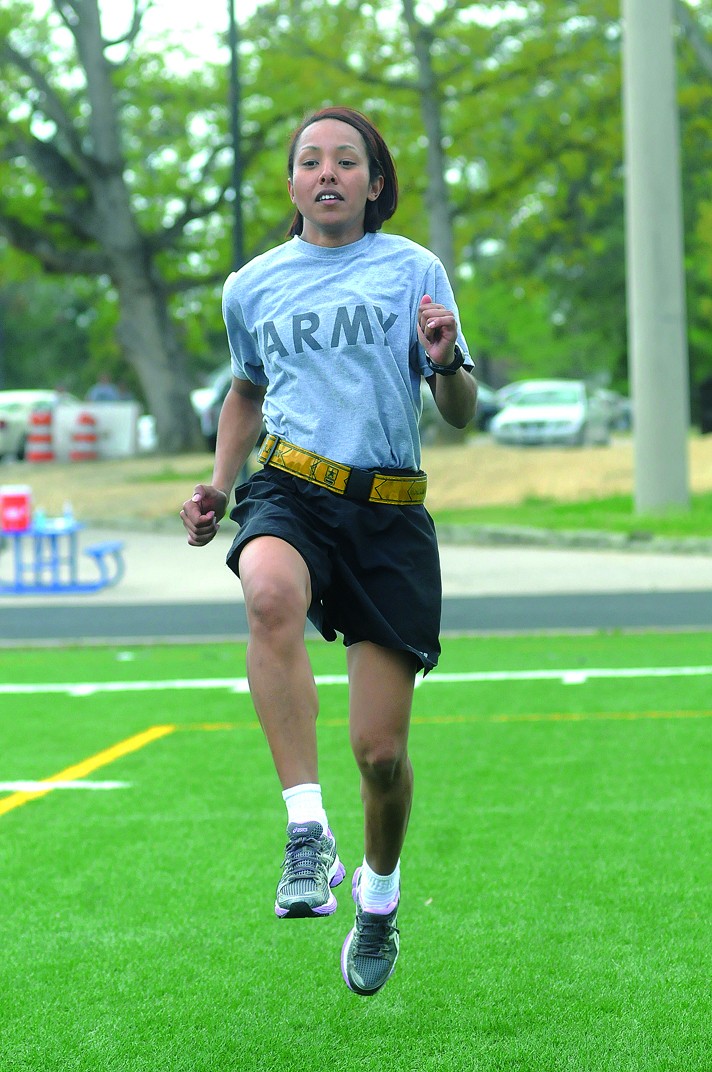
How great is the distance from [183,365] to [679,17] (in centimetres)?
1253

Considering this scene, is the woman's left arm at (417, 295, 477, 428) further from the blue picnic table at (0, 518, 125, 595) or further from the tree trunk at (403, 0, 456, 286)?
the tree trunk at (403, 0, 456, 286)

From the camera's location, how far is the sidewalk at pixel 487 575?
49.5 feet

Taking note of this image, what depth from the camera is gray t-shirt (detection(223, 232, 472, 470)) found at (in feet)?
12.7

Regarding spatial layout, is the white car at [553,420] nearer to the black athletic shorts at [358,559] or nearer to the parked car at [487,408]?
the parked car at [487,408]

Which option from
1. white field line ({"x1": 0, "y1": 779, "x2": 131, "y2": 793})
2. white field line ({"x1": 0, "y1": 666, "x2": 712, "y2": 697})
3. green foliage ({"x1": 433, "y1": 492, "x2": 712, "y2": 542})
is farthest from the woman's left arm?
green foliage ({"x1": 433, "y1": 492, "x2": 712, "y2": 542})

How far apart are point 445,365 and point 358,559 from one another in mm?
507

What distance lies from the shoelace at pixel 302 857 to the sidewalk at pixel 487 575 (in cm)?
1116

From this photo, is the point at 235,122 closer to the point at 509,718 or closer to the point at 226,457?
the point at 509,718

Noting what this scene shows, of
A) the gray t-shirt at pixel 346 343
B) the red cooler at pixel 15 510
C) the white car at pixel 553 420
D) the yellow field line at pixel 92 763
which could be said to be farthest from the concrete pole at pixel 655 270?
the gray t-shirt at pixel 346 343

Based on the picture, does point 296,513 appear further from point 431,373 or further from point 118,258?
point 118,258

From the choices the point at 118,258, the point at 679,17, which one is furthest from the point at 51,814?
the point at 118,258

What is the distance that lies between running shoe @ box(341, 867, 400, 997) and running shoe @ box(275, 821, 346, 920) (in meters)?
0.41

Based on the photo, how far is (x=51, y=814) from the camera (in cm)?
648

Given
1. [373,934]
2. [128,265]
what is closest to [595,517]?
[128,265]
